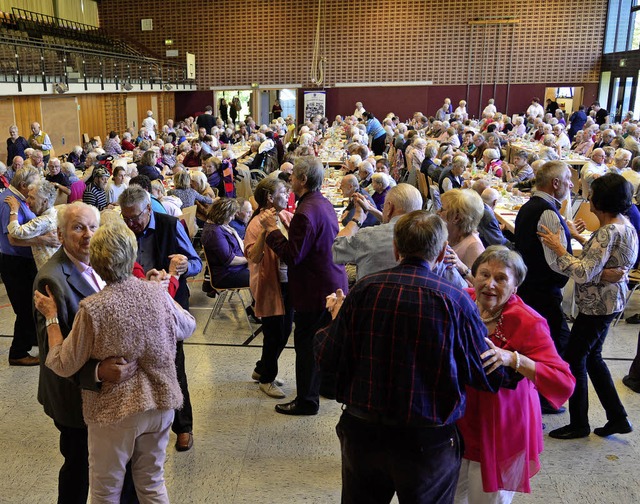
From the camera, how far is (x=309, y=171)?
370cm

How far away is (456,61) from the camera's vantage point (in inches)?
978

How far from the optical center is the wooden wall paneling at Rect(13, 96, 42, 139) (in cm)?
1504

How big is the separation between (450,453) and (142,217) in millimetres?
2074

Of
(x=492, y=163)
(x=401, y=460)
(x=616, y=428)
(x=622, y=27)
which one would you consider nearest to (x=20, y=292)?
(x=401, y=460)

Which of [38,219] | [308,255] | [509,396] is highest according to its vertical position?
[38,219]

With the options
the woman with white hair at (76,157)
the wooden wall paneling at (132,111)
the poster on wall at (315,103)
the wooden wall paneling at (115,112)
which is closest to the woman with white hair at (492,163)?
the woman with white hair at (76,157)

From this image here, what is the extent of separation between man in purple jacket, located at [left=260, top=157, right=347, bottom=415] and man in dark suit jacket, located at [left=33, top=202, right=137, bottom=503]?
125cm

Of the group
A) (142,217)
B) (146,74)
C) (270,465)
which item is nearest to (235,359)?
(270,465)

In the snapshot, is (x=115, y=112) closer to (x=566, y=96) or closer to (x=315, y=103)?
(x=315, y=103)

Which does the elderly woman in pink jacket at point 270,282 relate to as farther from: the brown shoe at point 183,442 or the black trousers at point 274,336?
the brown shoe at point 183,442

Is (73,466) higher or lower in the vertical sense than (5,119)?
lower

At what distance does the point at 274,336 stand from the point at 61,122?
1538 centimetres

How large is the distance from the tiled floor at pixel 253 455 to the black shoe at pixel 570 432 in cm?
4

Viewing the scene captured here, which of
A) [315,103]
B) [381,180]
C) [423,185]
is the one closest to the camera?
[381,180]
